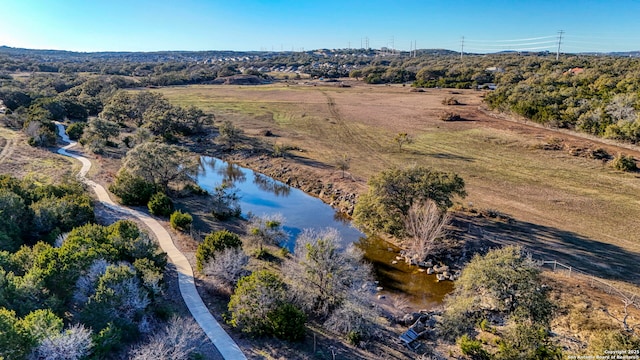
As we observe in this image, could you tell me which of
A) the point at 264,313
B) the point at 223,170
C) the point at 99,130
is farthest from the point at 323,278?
the point at 99,130

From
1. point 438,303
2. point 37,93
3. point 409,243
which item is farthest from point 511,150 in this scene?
point 37,93

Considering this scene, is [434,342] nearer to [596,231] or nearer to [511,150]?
[596,231]

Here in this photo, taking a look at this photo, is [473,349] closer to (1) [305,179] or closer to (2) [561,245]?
(2) [561,245]

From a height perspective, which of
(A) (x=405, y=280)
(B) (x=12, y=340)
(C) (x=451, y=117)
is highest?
(C) (x=451, y=117)

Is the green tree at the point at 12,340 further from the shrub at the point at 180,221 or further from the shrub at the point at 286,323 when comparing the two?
the shrub at the point at 180,221

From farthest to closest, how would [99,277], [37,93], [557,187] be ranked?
[37,93], [557,187], [99,277]
